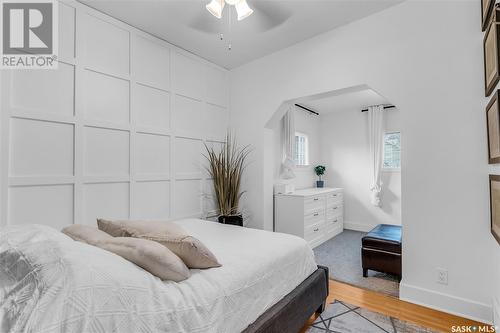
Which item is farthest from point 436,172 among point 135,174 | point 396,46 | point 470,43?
point 135,174

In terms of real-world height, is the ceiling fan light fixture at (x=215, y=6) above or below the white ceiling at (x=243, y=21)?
below

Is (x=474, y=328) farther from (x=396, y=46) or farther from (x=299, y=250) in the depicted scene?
(x=396, y=46)

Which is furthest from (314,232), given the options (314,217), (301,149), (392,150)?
(392,150)

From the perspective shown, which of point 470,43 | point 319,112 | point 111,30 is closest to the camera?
point 470,43

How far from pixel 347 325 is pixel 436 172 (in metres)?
1.49

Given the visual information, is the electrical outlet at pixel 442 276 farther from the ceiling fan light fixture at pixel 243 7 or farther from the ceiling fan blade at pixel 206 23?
the ceiling fan blade at pixel 206 23

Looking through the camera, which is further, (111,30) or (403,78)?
(111,30)

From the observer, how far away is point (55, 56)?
2.15 meters

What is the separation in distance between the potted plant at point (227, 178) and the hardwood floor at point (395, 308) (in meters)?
1.43

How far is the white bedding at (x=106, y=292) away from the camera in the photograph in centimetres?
80

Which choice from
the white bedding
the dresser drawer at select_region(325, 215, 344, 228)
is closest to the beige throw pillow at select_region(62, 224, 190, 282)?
the white bedding

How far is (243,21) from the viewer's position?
262 centimetres

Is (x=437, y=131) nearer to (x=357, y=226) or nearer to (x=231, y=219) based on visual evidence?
(x=231, y=219)

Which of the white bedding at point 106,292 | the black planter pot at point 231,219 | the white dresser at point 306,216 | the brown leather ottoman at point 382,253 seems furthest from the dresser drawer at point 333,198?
the white bedding at point 106,292
